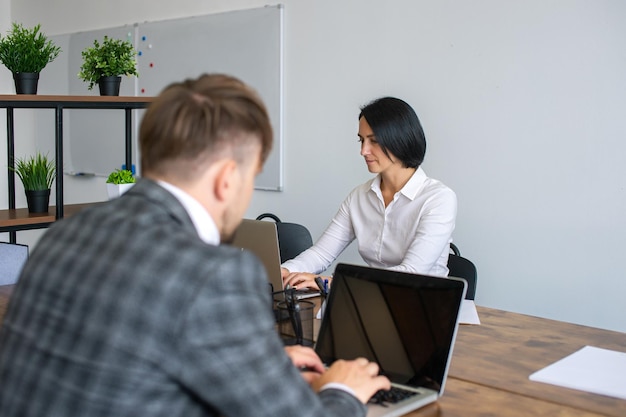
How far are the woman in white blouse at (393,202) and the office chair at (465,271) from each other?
0.03m

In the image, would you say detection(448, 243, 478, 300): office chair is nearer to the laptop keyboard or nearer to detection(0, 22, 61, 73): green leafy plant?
the laptop keyboard

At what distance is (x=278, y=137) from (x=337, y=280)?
276 cm

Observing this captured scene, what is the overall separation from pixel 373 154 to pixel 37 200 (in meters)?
1.40

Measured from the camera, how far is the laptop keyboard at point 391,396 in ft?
4.81

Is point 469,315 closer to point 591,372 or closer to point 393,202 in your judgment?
point 591,372

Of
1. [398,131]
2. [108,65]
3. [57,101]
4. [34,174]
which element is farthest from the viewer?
[108,65]

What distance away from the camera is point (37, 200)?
3123 mm

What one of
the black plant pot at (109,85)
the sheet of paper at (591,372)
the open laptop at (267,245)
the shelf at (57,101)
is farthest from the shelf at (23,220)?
the sheet of paper at (591,372)

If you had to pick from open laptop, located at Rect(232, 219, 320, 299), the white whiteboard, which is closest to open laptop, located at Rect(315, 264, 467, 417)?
open laptop, located at Rect(232, 219, 320, 299)

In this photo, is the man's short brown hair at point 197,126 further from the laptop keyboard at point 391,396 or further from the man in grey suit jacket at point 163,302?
the laptop keyboard at point 391,396

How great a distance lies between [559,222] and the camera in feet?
10.9

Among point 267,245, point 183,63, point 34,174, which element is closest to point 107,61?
point 34,174

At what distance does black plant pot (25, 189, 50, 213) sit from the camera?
3115 millimetres

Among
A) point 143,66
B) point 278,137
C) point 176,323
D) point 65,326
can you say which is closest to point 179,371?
point 176,323
